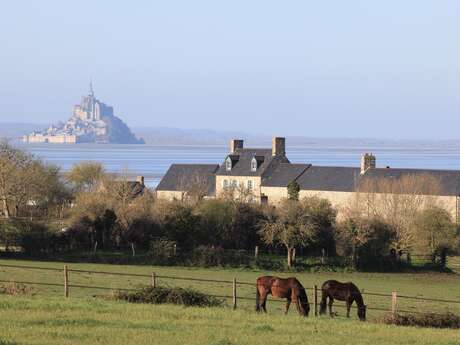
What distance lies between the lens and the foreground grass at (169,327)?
1966cm

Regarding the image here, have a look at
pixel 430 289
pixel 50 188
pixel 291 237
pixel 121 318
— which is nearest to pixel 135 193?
pixel 50 188

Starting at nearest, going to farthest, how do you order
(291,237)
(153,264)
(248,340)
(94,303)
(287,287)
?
(248,340)
(94,303)
(287,287)
(153,264)
(291,237)

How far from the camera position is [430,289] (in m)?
48.7

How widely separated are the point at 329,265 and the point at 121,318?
116 ft

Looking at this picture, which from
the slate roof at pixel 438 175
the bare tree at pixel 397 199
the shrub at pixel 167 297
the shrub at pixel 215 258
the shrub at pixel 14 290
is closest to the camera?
the shrub at pixel 167 297

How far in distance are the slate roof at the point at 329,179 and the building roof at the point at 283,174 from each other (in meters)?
0.49

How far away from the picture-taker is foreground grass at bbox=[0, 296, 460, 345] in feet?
64.5

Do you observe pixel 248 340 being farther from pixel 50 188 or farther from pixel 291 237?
pixel 50 188

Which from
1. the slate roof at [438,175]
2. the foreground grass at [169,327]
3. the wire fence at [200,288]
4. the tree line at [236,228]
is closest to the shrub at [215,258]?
the tree line at [236,228]

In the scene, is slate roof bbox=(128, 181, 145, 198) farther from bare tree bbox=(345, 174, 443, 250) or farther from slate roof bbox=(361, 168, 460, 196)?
bare tree bbox=(345, 174, 443, 250)

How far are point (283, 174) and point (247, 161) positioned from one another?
158 inches

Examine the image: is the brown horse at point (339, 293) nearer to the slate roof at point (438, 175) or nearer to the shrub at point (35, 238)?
the shrub at point (35, 238)

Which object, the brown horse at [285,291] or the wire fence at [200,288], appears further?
the wire fence at [200,288]

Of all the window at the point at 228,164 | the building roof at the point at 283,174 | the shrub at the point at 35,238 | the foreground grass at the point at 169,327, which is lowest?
the shrub at the point at 35,238
